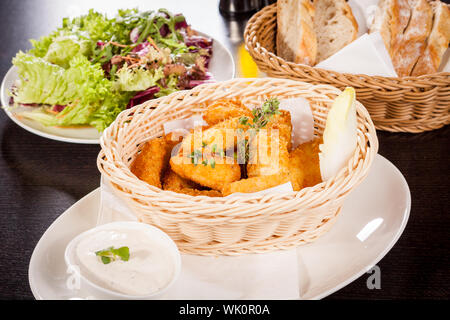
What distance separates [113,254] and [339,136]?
71 centimetres

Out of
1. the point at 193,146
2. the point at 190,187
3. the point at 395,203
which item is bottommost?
the point at 395,203

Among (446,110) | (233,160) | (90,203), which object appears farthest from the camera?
(446,110)

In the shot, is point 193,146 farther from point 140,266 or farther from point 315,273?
point 315,273

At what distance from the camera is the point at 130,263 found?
1135 millimetres

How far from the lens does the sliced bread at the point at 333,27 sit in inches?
81.9

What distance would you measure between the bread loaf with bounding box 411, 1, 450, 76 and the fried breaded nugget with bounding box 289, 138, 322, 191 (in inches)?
33.1

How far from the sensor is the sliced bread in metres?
2.08

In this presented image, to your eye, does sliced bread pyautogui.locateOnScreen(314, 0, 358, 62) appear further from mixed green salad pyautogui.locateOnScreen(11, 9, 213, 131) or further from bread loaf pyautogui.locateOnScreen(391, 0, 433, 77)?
mixed green salad pyautogui.locateOnScreen(11, 9, 213, 131)

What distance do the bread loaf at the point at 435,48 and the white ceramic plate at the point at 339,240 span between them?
0.63 meters

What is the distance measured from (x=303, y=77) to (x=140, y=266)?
105cm

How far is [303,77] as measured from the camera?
177 cm

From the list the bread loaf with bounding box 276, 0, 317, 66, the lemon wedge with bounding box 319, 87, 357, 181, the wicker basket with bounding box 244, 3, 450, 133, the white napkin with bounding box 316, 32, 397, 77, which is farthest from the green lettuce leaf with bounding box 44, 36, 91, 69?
the lemon wedge with bounding box 319, 87, 357, 181

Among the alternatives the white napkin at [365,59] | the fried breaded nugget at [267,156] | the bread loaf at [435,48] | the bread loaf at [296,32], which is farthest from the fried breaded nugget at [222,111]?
the bread loaf at [435,48]
